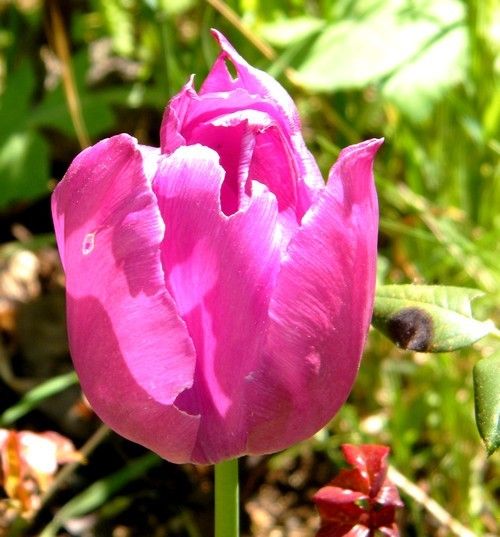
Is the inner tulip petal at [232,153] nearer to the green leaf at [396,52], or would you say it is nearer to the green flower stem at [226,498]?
the green flower stem at [226,498]

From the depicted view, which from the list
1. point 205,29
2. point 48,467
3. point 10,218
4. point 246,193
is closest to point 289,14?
point 205,29

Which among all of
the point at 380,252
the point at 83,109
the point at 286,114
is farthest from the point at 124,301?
the point at 83,109

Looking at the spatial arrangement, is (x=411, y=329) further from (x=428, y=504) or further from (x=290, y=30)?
(x=290, y=30)

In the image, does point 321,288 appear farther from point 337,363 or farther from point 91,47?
point 91,47

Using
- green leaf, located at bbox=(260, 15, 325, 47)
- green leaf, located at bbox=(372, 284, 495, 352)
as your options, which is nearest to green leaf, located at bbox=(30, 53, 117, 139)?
green leaf, located at bbox=(260, 15, 325, 47)

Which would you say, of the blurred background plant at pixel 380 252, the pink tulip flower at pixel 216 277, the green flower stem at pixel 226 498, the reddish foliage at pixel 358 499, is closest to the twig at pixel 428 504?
the blurred background plant at pixel 380 252
